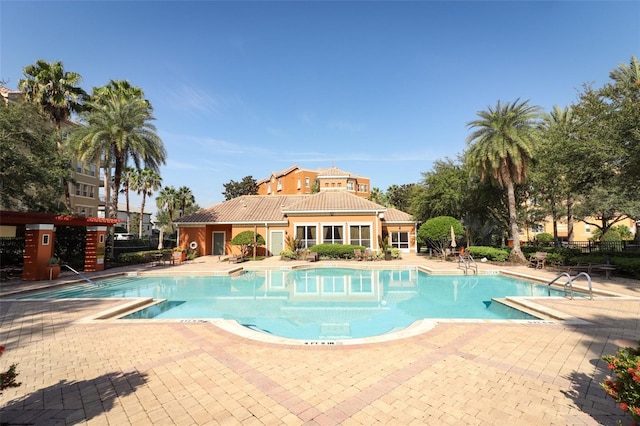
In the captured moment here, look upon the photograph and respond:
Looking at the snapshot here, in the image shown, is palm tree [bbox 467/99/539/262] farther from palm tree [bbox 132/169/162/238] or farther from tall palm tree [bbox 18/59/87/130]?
palm tree [bbox 132/169/162/238]

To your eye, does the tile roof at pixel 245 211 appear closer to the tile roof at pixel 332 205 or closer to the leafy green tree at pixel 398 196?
the tile roof at pixel 332 205

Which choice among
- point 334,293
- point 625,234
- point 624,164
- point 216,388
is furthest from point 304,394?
point 625,234

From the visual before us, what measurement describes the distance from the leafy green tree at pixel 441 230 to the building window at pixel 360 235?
4.46m

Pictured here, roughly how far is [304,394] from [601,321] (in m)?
7.98

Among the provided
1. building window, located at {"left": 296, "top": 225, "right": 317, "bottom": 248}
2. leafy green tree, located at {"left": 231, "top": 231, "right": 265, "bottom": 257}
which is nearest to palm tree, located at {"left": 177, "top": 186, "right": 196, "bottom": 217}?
leafy green tree, located at {"left": 231, "top": 231, "right": 265, "bottom": 257}

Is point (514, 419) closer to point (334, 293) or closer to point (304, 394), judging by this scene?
point (304, 394)

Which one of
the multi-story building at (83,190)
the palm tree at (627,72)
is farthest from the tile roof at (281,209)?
the palm tree at (627,72)

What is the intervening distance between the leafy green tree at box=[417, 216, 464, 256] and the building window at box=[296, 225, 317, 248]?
939 cm

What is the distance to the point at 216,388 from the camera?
14.3ft

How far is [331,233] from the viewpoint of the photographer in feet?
88.5

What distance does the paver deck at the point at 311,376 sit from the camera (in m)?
3.69

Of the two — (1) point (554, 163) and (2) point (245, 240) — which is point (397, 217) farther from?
(2) point (245, 240)

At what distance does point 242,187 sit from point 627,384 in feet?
197

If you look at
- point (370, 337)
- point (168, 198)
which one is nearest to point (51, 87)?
point (168, 198)
